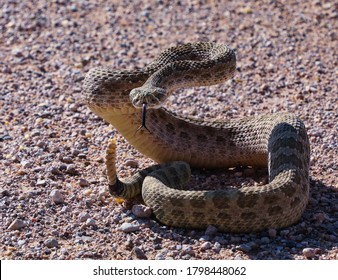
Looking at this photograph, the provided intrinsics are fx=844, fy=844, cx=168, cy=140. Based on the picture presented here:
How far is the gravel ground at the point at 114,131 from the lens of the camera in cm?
809

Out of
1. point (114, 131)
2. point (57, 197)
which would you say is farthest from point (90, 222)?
point (114, 131)

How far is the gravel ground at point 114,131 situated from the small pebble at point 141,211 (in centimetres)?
2

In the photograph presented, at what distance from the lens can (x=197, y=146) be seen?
9.83m

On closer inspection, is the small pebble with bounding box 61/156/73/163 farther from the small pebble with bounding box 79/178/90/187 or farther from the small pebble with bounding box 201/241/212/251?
the small pebble with bounding box 201/241/212/251

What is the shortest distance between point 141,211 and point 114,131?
2515 mm

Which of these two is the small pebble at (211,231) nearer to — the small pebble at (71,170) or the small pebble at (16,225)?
the small pebble at (16,225)

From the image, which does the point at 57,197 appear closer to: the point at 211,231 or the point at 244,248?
the point at 211,231

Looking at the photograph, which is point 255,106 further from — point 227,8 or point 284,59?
point 227,8

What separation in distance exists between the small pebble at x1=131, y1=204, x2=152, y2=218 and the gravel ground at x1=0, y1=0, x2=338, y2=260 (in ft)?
0.07

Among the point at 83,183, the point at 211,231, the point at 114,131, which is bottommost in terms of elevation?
the point at 211,231

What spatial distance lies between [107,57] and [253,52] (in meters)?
2.34

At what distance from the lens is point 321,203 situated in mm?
8914

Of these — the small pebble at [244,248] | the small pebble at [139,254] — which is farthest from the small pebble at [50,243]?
the small pebble at [244,248]
